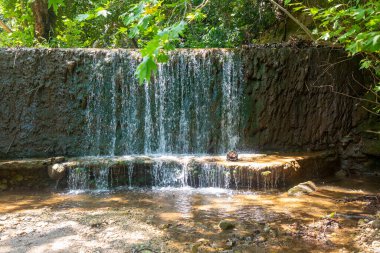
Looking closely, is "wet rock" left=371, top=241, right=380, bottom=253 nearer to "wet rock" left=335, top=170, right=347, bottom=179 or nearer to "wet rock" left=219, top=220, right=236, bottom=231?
"wet rock" left=219, top=220, right=236, bottom=231

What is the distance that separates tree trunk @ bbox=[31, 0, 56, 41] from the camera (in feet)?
35.4

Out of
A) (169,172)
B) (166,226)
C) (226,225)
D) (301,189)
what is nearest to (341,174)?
(301,189)

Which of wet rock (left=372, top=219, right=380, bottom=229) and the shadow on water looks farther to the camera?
wet rock (left=372, top=219, right=380, bottom=229)

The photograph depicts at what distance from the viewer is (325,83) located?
26.6 feet

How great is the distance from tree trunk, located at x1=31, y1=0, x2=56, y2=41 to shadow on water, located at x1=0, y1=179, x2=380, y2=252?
5.98 metres

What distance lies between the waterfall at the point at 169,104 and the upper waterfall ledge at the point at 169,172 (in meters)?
1.27

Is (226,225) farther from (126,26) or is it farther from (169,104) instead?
(126,26)

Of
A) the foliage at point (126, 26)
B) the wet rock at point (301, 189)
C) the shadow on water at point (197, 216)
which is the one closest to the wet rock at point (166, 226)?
the shadow on water at point (197, 216)

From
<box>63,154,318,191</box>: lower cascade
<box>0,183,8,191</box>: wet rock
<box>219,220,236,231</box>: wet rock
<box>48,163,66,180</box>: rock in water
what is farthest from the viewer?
<box>0,183,8,191</box>: wet rock

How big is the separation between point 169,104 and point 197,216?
149 inches

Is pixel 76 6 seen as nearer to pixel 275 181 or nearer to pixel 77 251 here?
pixel 275 181

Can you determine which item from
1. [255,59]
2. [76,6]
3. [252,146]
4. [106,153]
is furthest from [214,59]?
[76,6]

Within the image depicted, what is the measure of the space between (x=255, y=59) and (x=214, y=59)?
2.96ft

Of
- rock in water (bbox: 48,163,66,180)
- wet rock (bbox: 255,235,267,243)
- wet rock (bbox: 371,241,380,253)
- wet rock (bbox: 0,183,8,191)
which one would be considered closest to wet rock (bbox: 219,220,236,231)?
wet rock (bbox: 255,235,267,243)
